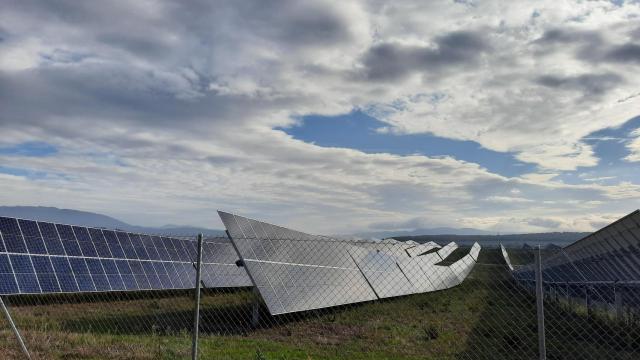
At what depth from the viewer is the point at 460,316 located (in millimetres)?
20922

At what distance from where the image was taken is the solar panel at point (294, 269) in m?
15.8

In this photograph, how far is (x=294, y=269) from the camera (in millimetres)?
17781

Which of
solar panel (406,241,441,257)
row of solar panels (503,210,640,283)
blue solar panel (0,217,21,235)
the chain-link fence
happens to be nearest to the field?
the chain-link fence

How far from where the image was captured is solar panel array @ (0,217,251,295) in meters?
19.7

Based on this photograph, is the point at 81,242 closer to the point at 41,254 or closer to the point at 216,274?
the point at 41,254

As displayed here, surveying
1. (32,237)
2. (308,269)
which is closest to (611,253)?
(308,269)

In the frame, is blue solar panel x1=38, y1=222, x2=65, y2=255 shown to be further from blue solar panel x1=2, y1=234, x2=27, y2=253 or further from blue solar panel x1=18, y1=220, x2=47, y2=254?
blue solar panel x1=2, y1=234, x2=27, y2=253

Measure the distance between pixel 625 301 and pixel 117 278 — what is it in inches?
819

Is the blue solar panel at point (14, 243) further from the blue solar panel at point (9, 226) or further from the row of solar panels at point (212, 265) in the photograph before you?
the blue solar panel at point (9, 226)

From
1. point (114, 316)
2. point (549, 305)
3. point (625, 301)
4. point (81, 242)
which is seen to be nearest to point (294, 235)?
point (114, 316)

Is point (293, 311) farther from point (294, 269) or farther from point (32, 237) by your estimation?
point (32, 237)

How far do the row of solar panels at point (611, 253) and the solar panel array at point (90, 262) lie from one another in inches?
657

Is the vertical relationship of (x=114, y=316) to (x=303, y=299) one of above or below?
below

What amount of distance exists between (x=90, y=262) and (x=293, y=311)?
11.2 m
